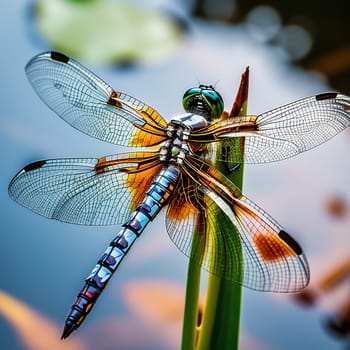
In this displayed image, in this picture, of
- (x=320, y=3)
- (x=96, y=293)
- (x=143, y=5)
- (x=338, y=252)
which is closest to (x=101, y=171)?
(x=96, y=293)

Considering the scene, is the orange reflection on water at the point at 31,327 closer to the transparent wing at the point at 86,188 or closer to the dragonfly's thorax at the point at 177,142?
the transparent wing at the point at 86,188

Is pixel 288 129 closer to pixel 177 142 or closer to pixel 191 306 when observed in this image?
pixel 177 142

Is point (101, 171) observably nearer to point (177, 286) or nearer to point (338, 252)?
point (177, 286)

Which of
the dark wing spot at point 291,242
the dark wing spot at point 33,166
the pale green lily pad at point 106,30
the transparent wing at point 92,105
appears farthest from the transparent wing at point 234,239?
the pale green lily pad at point 106,30

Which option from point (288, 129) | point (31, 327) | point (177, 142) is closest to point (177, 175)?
point (177, 142)

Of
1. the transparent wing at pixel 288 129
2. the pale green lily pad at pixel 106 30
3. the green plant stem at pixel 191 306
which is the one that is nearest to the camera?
the green plant stem at pixel 191 306

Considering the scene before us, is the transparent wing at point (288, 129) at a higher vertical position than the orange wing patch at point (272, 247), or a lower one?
higher

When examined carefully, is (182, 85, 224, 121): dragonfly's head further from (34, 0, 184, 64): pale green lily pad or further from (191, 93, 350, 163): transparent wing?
(34, 0, 184, 64): pale green lily pad
